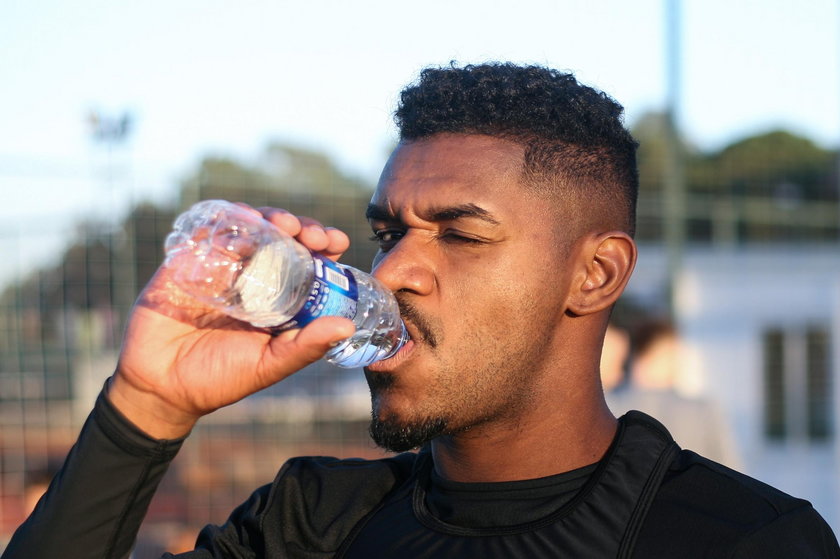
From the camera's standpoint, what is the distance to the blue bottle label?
206 cm

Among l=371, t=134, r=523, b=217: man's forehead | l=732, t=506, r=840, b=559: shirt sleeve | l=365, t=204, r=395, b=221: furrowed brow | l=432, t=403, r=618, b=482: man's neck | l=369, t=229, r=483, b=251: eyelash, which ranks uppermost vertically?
l=371, t=134, r=523, b=217: man's forehead

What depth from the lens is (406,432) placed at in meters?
2.28

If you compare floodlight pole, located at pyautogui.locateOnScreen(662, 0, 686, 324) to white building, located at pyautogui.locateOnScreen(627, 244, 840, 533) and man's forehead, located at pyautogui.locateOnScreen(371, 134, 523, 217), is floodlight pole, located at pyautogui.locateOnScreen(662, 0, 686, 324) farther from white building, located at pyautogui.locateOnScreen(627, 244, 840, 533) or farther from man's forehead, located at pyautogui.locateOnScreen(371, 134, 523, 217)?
man's forehead, located at pyautogui.locateOnScreen(371, 134, 523, 217)

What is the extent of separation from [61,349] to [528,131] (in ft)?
15.7

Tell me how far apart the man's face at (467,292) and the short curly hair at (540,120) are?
0.22ft

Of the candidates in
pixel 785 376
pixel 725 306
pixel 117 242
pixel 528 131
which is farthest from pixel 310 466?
pixel 785 376

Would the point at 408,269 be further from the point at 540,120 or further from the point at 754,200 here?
the point at 754,200

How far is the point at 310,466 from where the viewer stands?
2658 millimetres

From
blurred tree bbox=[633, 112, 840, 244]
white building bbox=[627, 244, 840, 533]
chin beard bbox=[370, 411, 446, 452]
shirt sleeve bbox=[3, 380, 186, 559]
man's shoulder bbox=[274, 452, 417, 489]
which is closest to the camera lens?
shirt sleeve bbox=[3, 380, 186, 559]

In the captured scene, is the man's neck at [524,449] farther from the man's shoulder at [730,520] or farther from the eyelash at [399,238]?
the eyelash at [399,238]

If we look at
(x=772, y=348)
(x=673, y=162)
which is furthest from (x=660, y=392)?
(x=772, y=348)

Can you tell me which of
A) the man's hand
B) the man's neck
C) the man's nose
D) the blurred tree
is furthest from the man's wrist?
the blurred tree

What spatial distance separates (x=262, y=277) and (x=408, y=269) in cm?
33

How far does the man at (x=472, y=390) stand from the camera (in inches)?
83.4
